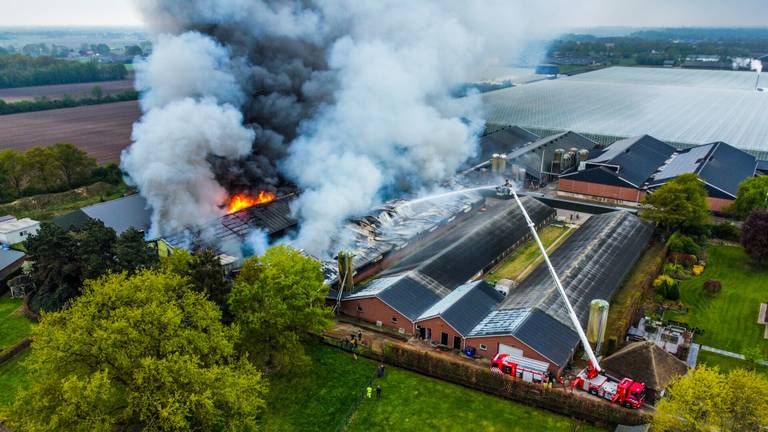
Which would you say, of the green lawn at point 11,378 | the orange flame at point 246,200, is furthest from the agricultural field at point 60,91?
the green lawn at point 11,378

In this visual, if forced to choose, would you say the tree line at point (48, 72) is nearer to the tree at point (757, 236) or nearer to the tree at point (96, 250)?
the tree at point (96, 250)

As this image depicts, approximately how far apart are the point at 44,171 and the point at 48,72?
255ft

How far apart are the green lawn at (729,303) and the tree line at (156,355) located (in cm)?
1954

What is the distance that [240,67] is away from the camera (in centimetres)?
4081

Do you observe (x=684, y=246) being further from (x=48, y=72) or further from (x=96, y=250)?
(x=48, y=72)

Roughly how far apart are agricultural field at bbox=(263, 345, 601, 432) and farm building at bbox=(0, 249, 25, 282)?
20939mm

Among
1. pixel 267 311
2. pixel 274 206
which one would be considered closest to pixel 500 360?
pixel 267 311

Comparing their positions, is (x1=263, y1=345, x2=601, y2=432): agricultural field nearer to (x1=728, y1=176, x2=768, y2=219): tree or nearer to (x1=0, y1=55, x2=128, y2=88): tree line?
(x1=728, y1=176, x2=768, y2=219): tree

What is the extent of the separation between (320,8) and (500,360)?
34.8m

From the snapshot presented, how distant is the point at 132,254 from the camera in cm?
2494

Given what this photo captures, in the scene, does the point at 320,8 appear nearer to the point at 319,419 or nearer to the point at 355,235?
the point at 355,235

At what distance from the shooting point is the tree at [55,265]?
26828mm

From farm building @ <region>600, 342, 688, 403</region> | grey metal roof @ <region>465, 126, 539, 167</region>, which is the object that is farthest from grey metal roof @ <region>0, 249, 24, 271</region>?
grey metal roof @ <region>465, 126, 539, 167</region>

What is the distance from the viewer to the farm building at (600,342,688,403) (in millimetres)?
19953
